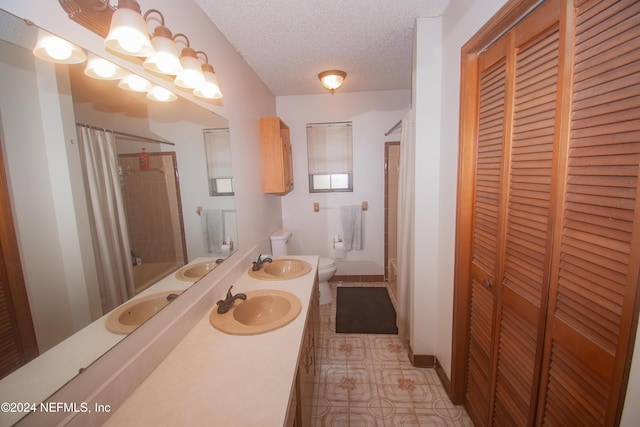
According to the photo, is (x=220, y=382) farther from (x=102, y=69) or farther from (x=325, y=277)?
(x=325, y=277)

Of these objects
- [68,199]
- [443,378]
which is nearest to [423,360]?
[443,378]

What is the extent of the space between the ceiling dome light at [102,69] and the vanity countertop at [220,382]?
1.07 meters

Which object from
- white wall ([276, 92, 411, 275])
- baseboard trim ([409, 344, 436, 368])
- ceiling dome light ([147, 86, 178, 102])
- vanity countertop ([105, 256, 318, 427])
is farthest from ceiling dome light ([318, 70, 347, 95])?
baseboard trim ([409, 344, 436, 368])

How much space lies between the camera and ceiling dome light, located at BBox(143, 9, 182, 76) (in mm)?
983

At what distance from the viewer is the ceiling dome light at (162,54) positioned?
983 millimetres

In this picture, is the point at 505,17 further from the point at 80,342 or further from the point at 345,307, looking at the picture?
the point at 345,307

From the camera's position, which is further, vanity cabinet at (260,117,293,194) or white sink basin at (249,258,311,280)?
vanity cabinet at (260,117,293,194)

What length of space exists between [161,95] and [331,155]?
7.93 feet

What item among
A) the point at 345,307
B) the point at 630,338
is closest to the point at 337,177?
the point at 345,307

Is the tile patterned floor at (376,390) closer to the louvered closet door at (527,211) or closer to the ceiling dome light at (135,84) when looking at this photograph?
the louvered closet door at (527,211)

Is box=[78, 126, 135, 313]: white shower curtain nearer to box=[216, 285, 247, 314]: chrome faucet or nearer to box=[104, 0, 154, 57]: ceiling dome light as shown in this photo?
box=[104, 0, 154, 57]: ceiling dome light

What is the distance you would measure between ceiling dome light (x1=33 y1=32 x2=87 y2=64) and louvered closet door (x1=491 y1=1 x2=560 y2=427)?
1.54 metres

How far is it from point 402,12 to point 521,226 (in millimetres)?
1489

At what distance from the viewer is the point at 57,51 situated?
728mm
